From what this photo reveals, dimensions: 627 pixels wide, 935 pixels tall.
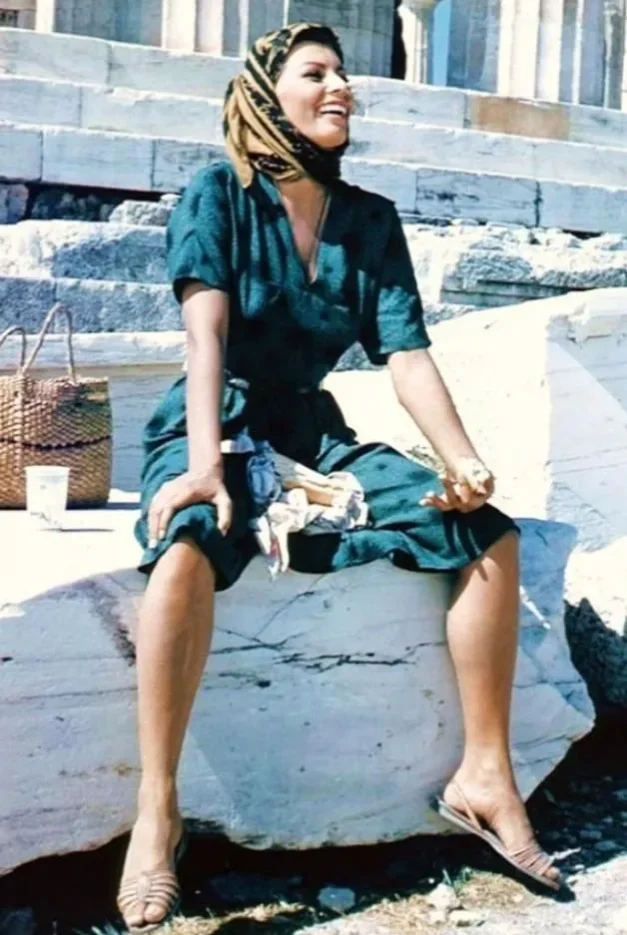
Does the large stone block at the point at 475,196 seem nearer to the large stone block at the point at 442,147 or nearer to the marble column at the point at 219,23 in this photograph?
the large stone block at the point at 442,147

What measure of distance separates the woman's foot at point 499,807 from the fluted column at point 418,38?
18.4m

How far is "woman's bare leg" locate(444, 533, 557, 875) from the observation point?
3430 millimetres

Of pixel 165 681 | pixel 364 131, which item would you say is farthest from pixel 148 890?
pixel 364 131

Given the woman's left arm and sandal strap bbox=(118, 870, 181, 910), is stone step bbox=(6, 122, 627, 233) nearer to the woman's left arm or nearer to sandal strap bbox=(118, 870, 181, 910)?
the woman's left arm

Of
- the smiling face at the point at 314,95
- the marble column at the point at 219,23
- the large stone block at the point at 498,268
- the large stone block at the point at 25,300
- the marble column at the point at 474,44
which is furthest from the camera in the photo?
the marble column at the point at 474,44

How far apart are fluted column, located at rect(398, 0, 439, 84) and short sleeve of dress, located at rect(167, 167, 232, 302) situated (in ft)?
59.3

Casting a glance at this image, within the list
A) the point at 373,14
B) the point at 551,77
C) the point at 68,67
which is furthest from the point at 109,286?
the point at 373,14

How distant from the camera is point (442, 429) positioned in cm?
358

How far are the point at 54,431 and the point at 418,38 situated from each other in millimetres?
18289

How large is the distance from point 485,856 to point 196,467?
1140mm

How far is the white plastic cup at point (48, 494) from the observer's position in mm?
3865

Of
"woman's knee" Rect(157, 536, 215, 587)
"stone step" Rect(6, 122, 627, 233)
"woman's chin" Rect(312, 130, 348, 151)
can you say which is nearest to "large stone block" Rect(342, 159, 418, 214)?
"stone step" Rect(6, 122, 627, 233)

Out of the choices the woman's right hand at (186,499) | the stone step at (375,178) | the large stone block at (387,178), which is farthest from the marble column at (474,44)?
the woman's right hand at (186,499)

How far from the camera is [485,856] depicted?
12.1 feet
